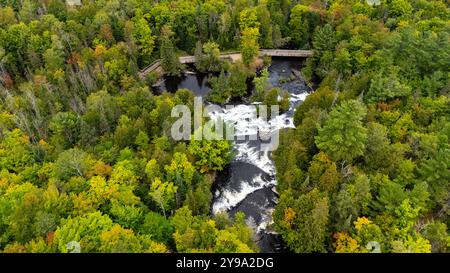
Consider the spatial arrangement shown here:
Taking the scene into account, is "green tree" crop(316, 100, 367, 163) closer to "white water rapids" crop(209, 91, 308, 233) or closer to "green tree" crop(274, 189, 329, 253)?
"green tree" crop(274, 189, 329, 253)

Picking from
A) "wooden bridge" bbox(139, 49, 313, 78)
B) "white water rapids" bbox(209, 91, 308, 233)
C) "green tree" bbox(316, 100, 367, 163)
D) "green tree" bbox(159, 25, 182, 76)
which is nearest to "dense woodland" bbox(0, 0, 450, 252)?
"green tree" bbox(316, 100, 367, 163)

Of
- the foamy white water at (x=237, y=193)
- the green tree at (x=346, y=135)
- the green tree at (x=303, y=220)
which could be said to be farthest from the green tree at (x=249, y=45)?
the green tree at (x=303, y=220)

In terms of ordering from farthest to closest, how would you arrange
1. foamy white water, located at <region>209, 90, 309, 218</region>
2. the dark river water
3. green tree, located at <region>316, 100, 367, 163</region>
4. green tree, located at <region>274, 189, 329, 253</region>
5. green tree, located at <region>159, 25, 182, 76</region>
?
1. green tree, located at <region>159, 25, 182, 76</region>
2. foamy white water, located at <region>209, 90, 309, 218</region>
3. the dark river water
4. green tree, located at <region>316, 100, 367, 163</region>
5. green tree, located at <region>274, 189, 329, 253</region>

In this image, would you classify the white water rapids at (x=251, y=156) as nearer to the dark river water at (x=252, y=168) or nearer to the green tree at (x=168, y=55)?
the dark river water at (x=252, y=168)

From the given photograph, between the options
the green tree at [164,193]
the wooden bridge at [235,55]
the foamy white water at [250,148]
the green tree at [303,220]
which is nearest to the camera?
the green tree at [303,220]

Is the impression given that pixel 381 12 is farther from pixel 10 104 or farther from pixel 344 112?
pixel 10 104

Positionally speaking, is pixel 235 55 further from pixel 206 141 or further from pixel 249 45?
pixel 206 141
